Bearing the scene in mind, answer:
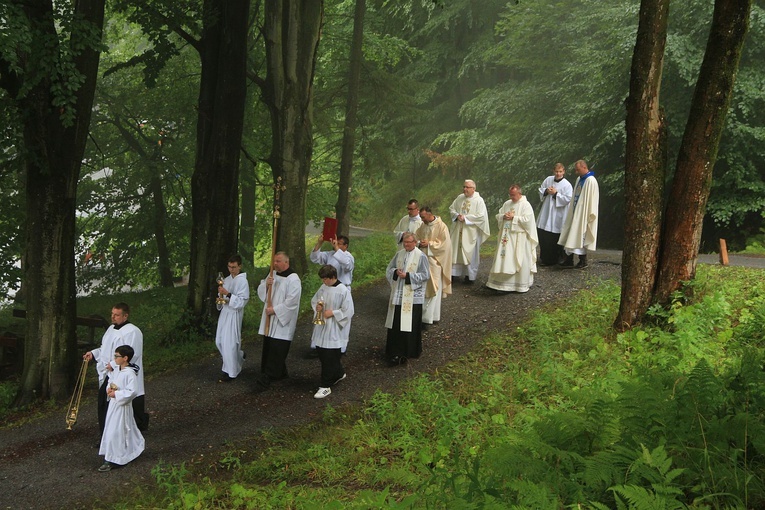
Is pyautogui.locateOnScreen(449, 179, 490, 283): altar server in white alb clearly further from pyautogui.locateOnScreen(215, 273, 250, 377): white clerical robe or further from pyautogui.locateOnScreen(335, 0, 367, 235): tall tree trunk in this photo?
pyautogui.locateOnScreen(335, 0, 367, 235): tall tree trunk

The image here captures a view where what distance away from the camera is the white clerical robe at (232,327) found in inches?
431

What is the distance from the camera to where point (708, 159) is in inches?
349

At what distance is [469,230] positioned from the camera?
1479cm

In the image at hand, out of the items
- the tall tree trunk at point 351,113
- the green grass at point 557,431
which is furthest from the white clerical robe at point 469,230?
the tall tree trunk at point 351,113

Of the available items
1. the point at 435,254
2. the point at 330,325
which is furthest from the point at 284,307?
the point at 435,254

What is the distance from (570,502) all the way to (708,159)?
596 centimetres

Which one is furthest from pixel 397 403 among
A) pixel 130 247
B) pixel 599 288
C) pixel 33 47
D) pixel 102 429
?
pixel 130 247

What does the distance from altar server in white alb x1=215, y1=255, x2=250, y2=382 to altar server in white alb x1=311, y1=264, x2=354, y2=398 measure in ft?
4.98

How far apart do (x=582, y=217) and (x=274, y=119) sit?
7620 millimetres

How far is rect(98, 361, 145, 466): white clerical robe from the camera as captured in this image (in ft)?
26.3

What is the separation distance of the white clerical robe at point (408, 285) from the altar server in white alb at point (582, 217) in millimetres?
4766

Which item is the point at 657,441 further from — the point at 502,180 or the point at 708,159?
the point at 502,180

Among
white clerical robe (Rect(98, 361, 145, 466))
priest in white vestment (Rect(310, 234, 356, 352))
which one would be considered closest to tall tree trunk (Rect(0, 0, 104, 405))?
white clerical robe (Rect(98, 361, 145, 466))

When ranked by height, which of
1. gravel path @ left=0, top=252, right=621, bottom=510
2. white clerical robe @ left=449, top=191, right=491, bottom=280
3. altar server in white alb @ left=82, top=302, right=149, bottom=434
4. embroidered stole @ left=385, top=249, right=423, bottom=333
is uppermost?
white clerical robe @ left=449, top=191, right=491, bottom=280
